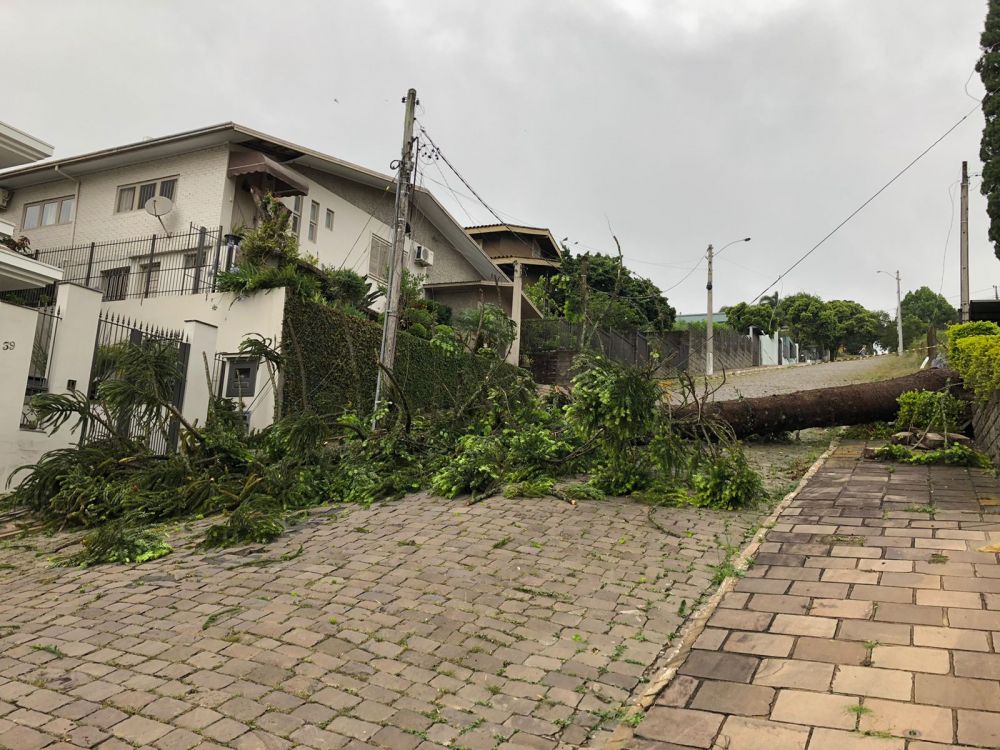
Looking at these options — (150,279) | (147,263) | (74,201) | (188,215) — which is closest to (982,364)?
(150,279)

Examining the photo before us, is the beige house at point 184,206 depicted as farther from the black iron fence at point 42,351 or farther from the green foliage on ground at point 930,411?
the green foliage on ground at point 930,411

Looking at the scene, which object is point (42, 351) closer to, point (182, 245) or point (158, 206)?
point (182, 245)

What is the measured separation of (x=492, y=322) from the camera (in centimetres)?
1530

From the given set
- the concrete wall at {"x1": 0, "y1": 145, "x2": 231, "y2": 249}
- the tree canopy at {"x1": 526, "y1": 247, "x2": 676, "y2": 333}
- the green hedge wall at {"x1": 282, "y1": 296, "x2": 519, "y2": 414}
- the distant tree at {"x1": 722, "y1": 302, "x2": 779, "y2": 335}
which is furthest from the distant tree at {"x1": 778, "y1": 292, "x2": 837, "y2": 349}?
the concrete wall at {"x1": 0, "y1": 145, "x2": 231, "y2": 249}

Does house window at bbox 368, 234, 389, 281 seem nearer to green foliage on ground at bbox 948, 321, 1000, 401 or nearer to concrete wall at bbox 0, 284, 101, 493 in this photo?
concrete wall at bbox 0, 284, 101, 493

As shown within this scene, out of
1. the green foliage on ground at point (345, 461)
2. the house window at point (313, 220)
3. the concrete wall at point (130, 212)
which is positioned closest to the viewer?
the green foliage on ground at point (345, 461)

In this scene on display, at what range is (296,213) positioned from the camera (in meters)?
19.2

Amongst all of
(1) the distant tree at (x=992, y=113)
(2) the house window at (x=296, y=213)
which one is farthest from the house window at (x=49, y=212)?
(1) the distant tree at (x=992, y=113)

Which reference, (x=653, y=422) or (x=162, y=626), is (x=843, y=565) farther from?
(x=162, y=626)

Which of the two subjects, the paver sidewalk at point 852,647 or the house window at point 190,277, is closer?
the paver sidewalk at point 852,647

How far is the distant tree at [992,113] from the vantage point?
19.9m

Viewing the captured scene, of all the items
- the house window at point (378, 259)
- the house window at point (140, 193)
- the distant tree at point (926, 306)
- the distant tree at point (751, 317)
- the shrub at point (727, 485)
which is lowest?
the shrub at point (727, 485)

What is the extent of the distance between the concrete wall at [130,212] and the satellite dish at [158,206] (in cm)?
38

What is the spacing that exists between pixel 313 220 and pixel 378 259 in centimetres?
282
